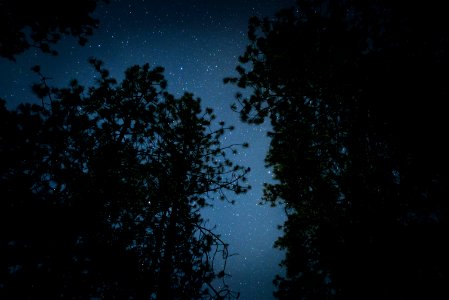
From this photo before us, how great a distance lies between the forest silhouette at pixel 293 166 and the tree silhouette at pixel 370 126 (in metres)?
0.03

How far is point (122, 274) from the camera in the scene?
13.5 ft

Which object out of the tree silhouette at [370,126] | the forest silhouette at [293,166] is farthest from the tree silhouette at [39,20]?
the tree silhouette at [370,126]

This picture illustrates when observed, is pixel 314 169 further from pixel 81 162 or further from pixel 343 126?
pixel 81 162

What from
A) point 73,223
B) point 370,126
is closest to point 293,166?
point 370,126

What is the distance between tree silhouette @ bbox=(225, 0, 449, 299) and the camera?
17.9ft

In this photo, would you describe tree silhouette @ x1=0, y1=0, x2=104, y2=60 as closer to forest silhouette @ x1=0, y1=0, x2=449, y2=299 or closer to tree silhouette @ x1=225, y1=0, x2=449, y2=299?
forest silhouette @ x1=0, y1=0, x2=449, y2=299

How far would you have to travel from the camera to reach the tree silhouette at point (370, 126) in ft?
17.9

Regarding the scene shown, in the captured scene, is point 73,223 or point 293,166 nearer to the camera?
point 73,223

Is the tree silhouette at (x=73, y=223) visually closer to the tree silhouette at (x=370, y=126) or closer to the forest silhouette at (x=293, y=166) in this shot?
the forest silhouette at (x=293, y=166)

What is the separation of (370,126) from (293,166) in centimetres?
252

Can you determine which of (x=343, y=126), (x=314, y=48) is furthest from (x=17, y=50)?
(x=343, y=126)

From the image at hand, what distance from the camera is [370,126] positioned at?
19.9ft

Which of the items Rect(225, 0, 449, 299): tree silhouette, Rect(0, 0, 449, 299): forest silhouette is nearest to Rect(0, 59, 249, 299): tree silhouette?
Rect(0, 0, 449, 299): forest silhouette

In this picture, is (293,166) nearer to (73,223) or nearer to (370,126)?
(370,126)
